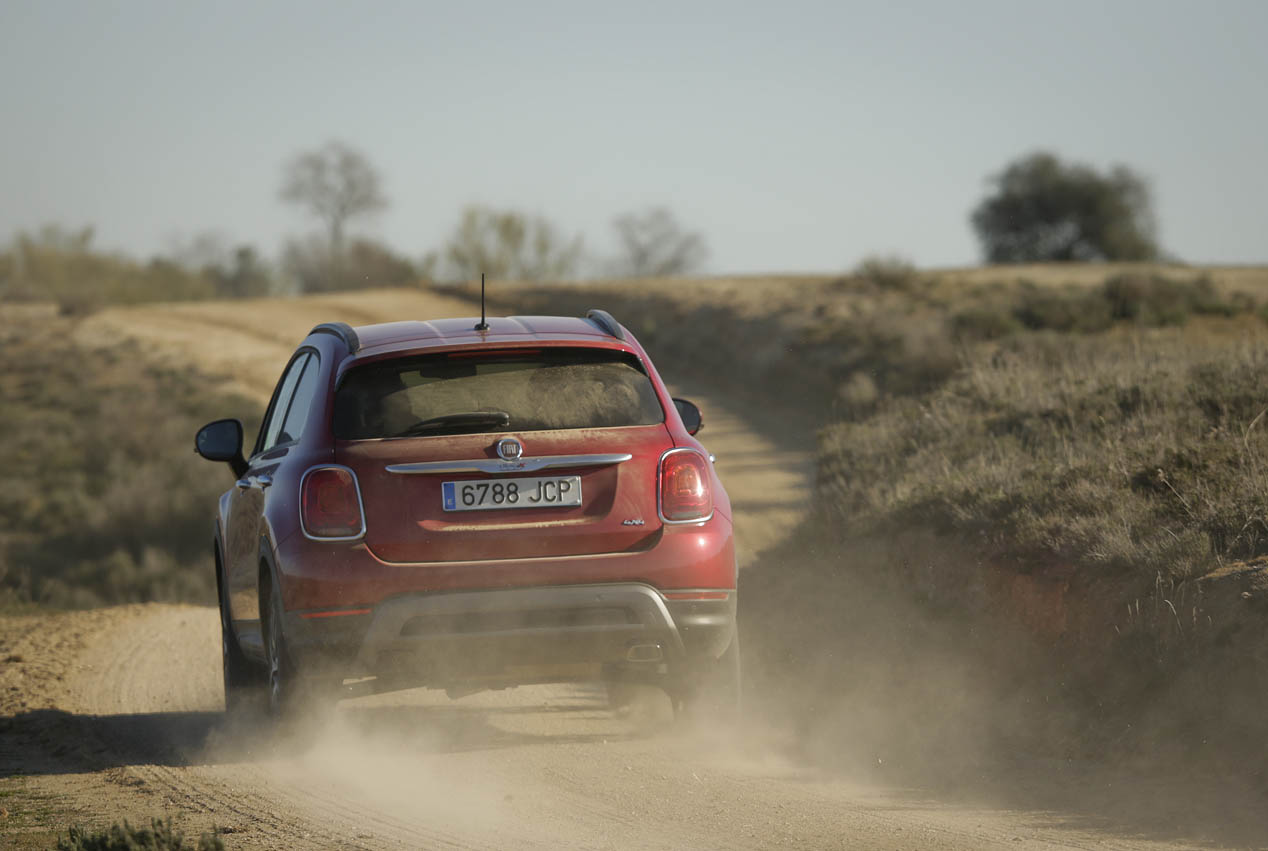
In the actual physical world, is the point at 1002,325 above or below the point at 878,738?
above

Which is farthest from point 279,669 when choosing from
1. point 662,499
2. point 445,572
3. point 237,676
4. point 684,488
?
point 684,488

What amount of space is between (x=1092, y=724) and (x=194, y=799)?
4.08m

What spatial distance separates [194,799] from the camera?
5898 millimetres

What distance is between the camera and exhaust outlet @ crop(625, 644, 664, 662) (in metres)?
5.77

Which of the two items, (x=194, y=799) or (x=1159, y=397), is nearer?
(x=194, y=799)

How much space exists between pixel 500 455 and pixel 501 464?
0.04 metres

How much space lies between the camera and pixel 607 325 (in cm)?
645

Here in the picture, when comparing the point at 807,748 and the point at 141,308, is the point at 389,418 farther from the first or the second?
the point at 141,308

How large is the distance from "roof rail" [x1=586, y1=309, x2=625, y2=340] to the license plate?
889mm

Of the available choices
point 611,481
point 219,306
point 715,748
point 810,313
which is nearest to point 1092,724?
point 715,748

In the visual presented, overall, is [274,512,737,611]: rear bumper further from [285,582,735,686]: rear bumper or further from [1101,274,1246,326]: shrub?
[1101,274,1246,326]: shrub

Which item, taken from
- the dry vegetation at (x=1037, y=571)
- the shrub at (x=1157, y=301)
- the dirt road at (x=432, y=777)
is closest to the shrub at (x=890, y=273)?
the shrub at (x=1157, y=301)

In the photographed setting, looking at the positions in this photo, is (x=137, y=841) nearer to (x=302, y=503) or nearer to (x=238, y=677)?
(x=302, y=503)

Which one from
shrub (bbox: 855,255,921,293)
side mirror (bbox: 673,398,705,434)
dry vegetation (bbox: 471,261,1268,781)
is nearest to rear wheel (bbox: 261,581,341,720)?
side mirror (bbox: 673,398,705,434)
